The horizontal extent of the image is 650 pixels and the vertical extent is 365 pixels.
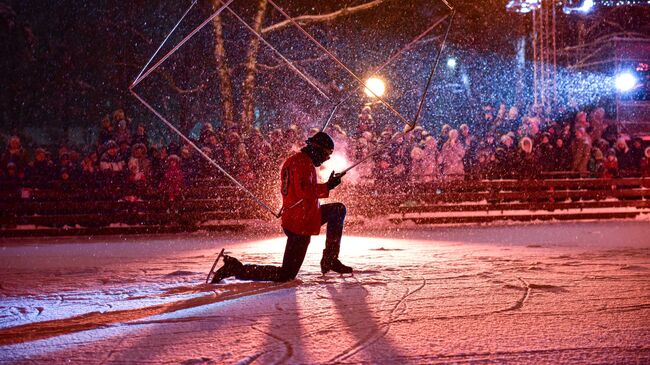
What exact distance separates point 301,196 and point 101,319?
7.49 ft

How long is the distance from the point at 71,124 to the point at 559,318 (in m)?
23.1

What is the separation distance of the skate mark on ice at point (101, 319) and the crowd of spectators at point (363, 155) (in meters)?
7.67

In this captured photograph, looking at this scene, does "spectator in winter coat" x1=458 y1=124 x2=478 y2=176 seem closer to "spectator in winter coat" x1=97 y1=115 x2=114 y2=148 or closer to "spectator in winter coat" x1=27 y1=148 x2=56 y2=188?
"spectator in winter coat" x1=97 y1=115 x2=114 y2=148

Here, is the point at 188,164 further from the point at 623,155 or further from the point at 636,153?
the point at 636,153

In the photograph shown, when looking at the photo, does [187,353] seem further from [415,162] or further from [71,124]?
[71,124]

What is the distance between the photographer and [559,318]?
529 cm

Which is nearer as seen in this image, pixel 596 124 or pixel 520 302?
pixel 520 302

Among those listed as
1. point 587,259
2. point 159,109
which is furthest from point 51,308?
point 159,109

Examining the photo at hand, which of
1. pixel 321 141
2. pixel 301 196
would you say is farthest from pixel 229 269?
pixel 321 141

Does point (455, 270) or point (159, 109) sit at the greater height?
point (159, 109)

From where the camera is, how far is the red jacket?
691 centimetres

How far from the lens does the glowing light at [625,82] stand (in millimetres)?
23078

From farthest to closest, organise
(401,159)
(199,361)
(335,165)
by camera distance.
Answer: (401,159) < (335,165) < (199,361)

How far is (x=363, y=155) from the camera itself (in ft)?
47.9
